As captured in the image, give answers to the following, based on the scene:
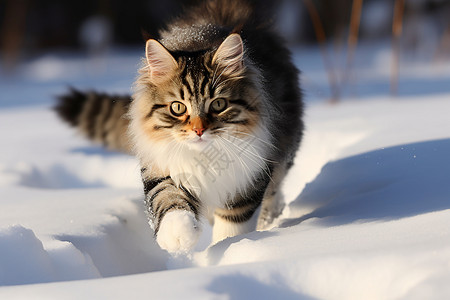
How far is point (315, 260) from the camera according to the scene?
119cm

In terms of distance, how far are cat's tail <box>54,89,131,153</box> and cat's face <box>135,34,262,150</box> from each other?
2.92ft

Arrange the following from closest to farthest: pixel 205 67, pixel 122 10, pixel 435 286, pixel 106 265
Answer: pixel 435 286
pixel 106 265
pixel 205 67
pixel 122 10

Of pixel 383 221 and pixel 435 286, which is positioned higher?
pixel 435 286

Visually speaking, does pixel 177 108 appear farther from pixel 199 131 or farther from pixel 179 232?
pixel 179 232

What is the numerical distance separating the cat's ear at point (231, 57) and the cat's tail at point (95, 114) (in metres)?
0.99

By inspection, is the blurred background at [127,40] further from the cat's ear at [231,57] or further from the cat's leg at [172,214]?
the cat's leg at [172,214]

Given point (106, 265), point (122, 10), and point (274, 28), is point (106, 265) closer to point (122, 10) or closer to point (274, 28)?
point (274, 28)

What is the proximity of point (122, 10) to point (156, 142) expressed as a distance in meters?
9.10

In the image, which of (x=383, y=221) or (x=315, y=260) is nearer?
(x=315, y=260)

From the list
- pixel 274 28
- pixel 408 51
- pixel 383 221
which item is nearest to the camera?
pixel 383 221

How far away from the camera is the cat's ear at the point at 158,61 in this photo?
171 cm

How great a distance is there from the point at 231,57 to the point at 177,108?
0.77 ft

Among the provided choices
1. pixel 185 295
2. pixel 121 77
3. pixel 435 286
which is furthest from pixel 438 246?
pixel 121 77

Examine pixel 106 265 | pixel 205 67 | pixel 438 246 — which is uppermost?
pixel 205 67
